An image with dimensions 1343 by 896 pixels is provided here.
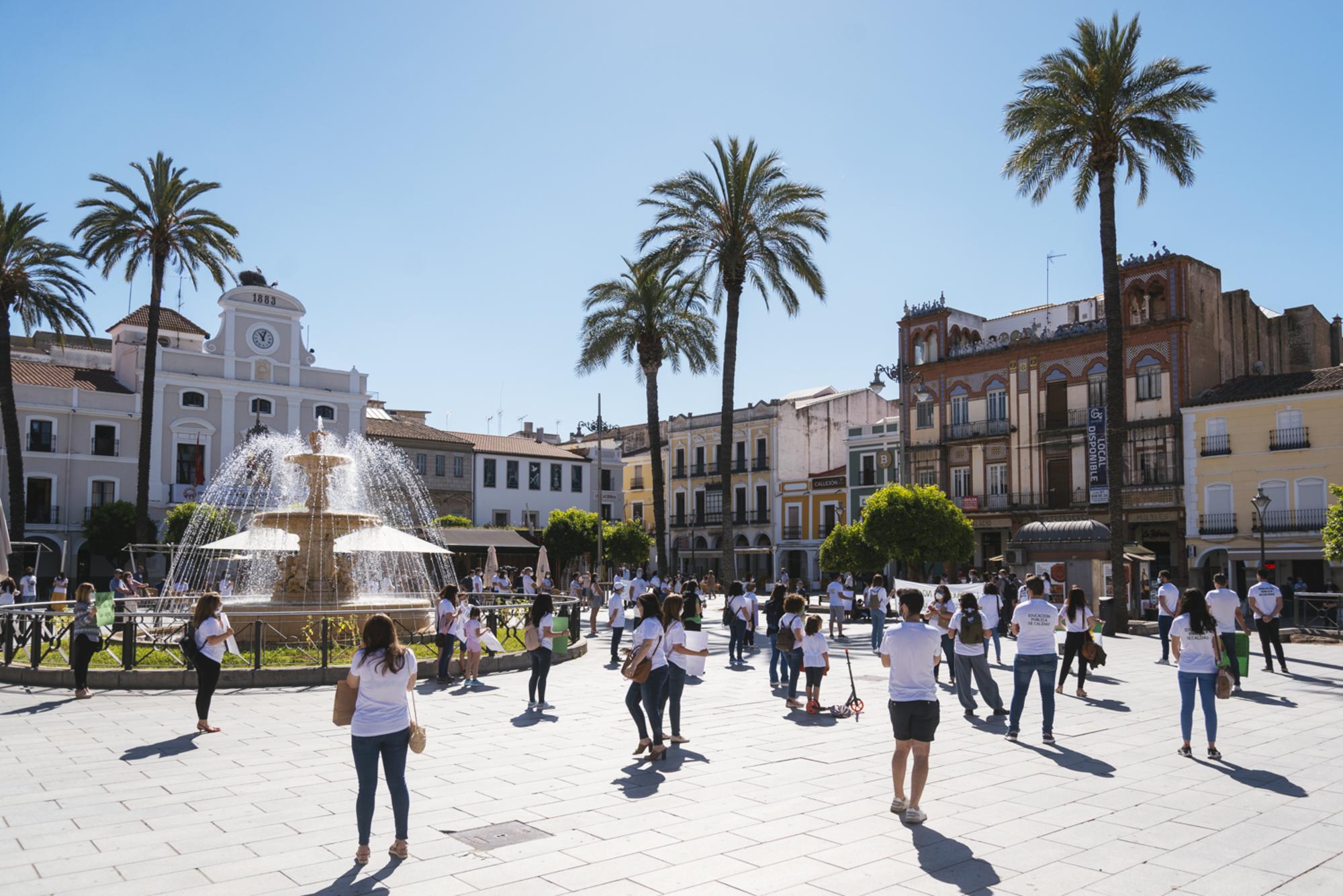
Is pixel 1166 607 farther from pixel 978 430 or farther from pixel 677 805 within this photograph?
pixel 978 430

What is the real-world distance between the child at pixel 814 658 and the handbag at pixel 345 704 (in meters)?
7.21

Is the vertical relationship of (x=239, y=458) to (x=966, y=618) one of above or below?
above

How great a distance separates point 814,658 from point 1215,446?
32.8m

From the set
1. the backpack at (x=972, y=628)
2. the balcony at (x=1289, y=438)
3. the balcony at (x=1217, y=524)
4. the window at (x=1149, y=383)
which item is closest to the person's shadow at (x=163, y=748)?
the backpack at (x=972, y=628)

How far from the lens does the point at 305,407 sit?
52031 millimetres

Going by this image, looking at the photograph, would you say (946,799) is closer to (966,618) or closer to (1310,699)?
(966,618)

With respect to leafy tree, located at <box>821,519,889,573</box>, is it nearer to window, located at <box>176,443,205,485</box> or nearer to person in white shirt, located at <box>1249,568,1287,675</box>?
person in white shirt, located at <box>1249,568,1287,675</box>

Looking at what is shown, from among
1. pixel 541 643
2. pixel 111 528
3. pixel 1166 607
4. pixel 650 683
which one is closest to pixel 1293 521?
pixel 1166 607

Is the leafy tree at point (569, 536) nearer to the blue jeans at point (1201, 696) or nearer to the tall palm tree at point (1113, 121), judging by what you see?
the tall palm tree at point (1113, 121)

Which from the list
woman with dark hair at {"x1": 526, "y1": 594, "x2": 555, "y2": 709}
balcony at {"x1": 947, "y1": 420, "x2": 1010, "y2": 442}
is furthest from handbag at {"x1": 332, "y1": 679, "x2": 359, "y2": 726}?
balcony at {"x1": 947, "y1": 420, "x2": 1010, "y2": 442}

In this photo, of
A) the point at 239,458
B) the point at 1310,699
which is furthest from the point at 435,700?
the point at 239,458

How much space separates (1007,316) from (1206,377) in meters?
11.2

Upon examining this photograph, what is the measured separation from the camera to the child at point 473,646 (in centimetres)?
1480

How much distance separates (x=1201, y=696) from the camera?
9.64 metres
